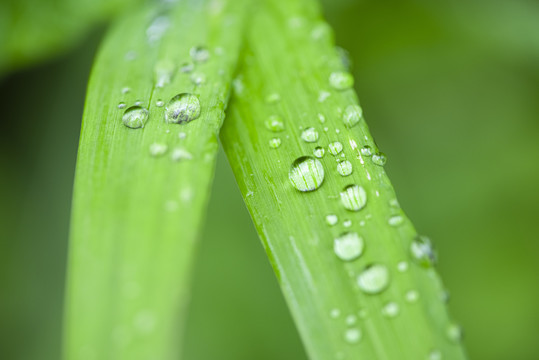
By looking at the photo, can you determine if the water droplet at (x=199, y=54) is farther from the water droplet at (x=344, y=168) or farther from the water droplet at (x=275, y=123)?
the water droplet at (x=344, y=168)

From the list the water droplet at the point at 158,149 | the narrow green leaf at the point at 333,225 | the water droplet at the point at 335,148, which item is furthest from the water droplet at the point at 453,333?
the water droplet at the point at 158,149

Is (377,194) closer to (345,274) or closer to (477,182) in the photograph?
(345,274)

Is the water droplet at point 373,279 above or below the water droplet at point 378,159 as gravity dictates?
below

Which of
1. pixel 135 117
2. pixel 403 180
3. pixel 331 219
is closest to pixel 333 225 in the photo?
pixel 331 219

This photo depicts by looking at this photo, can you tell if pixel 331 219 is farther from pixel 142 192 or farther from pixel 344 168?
pixel 142 192

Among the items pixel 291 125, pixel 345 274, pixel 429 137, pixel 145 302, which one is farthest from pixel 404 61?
pixel 145 302

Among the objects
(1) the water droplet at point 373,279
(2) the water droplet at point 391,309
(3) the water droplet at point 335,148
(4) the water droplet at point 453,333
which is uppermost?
(3) the water droplet at point 335,148

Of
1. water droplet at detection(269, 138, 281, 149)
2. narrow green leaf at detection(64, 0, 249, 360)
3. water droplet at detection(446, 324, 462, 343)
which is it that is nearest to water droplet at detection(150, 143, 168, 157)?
narrow green leaf at detection(64, 0, 249, 360)
